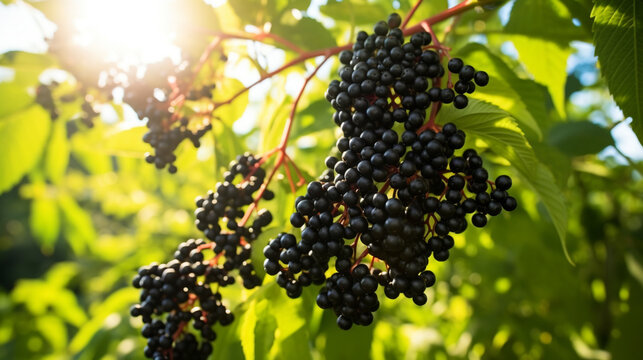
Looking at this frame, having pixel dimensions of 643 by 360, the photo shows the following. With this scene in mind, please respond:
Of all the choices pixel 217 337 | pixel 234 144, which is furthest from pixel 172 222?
pixel 217 337

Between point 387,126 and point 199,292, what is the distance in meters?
0.84

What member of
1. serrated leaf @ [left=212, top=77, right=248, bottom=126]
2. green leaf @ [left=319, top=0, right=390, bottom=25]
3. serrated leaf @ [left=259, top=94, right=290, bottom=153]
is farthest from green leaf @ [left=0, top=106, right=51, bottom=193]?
green leaf @ [left=319, top=0, right=390, bottom=25]

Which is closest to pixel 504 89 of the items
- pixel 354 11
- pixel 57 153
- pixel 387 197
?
pixel 387 197

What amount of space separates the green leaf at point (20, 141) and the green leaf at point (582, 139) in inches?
119

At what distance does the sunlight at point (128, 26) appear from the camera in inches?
77.5

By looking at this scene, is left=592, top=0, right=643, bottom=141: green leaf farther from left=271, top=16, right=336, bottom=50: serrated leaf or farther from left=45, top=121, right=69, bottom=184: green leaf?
left=45, top=121, right=69, bottom=184: green leaf

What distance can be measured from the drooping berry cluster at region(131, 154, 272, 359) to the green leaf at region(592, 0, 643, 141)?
1.12m

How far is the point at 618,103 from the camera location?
1229 mm

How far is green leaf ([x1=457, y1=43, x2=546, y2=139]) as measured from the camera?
4.63 ft

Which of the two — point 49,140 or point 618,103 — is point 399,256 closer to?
point 618,103

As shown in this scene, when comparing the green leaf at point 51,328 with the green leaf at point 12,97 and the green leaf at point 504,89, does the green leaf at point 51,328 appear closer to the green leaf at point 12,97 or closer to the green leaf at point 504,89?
the green leaf at point 12,97

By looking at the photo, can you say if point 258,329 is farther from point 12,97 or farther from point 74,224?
point 74,224

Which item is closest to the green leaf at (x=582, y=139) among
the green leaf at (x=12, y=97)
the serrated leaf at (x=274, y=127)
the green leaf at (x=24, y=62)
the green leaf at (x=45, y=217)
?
the serrated leaf at (x=274, y=127)

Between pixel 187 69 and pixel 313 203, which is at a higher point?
pixel 187 69
